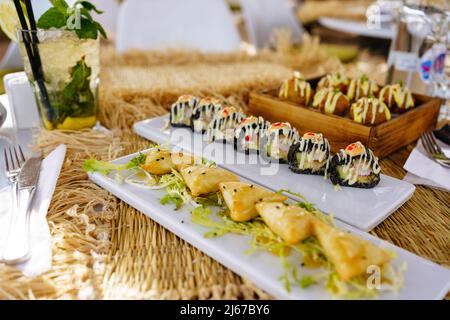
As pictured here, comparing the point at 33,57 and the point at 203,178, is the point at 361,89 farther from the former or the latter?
the point at 33,57

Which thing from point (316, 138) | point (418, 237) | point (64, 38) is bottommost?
point (418, 237)

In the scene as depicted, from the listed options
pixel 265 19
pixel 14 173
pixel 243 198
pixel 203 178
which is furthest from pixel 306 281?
pixel 265 19

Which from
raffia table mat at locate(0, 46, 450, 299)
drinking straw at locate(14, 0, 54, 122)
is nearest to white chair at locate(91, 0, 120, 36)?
drinking straw at locate(14, 0, 54, 122)

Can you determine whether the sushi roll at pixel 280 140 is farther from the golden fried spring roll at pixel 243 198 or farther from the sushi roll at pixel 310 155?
the golden fried spring roll at pixel 243 198

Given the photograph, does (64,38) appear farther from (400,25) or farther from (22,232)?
(400,25)

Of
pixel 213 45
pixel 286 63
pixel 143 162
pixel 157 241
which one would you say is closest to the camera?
pixel 157 241

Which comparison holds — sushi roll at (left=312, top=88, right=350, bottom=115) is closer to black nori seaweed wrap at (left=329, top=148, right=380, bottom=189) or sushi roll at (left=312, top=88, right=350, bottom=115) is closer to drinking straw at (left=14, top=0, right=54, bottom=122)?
black nori seaweed wrap at (left=329, top=148, right=380, bottom=189)

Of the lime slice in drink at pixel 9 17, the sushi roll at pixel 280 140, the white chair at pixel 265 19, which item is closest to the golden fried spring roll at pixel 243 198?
the sushi roll at pixel 280 140

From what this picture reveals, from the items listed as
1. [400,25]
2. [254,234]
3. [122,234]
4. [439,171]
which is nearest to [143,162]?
[122,234]
